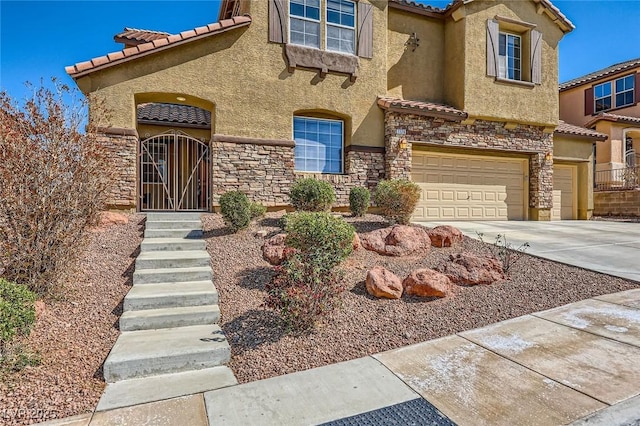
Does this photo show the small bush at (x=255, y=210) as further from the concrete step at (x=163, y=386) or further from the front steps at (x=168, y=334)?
the concrete step at (x=163, y=386)

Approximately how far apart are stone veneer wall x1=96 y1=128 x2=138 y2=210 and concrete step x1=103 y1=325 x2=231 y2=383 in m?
5.63

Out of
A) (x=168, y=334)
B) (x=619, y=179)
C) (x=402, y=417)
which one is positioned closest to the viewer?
(x=402, y=417)

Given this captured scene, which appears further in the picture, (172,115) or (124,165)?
(172,115)

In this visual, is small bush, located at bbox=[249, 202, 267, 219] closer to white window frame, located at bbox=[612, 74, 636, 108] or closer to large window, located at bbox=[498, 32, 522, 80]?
large window, located at bbox=[498, 32, 522, 80]

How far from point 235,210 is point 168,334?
3.23m

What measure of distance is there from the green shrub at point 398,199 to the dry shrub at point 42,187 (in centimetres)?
582

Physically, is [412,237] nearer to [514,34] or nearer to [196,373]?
[196,373]

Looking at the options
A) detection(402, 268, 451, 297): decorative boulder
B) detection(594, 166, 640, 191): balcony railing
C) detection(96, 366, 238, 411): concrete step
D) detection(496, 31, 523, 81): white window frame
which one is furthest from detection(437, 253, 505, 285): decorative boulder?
detection(594, 166, 640, 191): balcony railing

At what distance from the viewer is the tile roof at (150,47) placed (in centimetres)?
824

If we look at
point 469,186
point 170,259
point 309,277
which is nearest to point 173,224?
point 170,259

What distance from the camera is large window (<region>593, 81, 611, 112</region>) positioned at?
19.2 meters

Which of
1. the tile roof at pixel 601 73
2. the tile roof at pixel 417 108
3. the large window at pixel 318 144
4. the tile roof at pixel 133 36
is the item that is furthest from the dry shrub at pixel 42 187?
the tile roof at pixel 601 73

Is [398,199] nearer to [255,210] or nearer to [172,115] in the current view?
[255,210]

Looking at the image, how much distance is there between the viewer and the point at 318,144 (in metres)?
10.9
